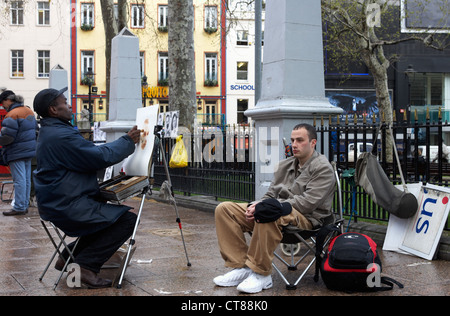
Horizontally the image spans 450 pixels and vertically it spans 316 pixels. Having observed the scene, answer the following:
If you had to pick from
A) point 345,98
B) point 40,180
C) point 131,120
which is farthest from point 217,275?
point 345,98

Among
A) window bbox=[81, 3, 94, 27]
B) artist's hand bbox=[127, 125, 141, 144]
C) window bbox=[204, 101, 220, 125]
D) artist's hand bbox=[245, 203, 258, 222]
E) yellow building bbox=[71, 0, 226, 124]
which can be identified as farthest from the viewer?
window bbox=[204, 101, 220, 125]

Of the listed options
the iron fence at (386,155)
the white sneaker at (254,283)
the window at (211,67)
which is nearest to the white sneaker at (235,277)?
the white sneaker at (254,283)

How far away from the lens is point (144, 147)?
19.9 ft

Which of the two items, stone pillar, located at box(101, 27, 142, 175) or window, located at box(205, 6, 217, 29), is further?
window, located at box(205, 6, 217, 29)

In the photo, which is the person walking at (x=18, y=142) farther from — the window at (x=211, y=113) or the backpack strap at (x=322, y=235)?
the window at (x=211, y=113)

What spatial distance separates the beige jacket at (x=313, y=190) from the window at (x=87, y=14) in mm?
44614

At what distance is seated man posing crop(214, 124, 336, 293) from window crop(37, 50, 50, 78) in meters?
43.9

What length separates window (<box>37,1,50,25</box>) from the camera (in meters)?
47.0

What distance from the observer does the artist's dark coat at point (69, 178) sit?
5.32 metres

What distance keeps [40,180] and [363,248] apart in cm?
284

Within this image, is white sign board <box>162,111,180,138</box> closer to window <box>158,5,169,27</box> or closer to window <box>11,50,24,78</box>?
window <box>11,50,24,78</box>

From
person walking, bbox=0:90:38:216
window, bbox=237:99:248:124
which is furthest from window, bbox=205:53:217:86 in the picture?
person walking, bbox=0:90:38:216

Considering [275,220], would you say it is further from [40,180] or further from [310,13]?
[310,13]
